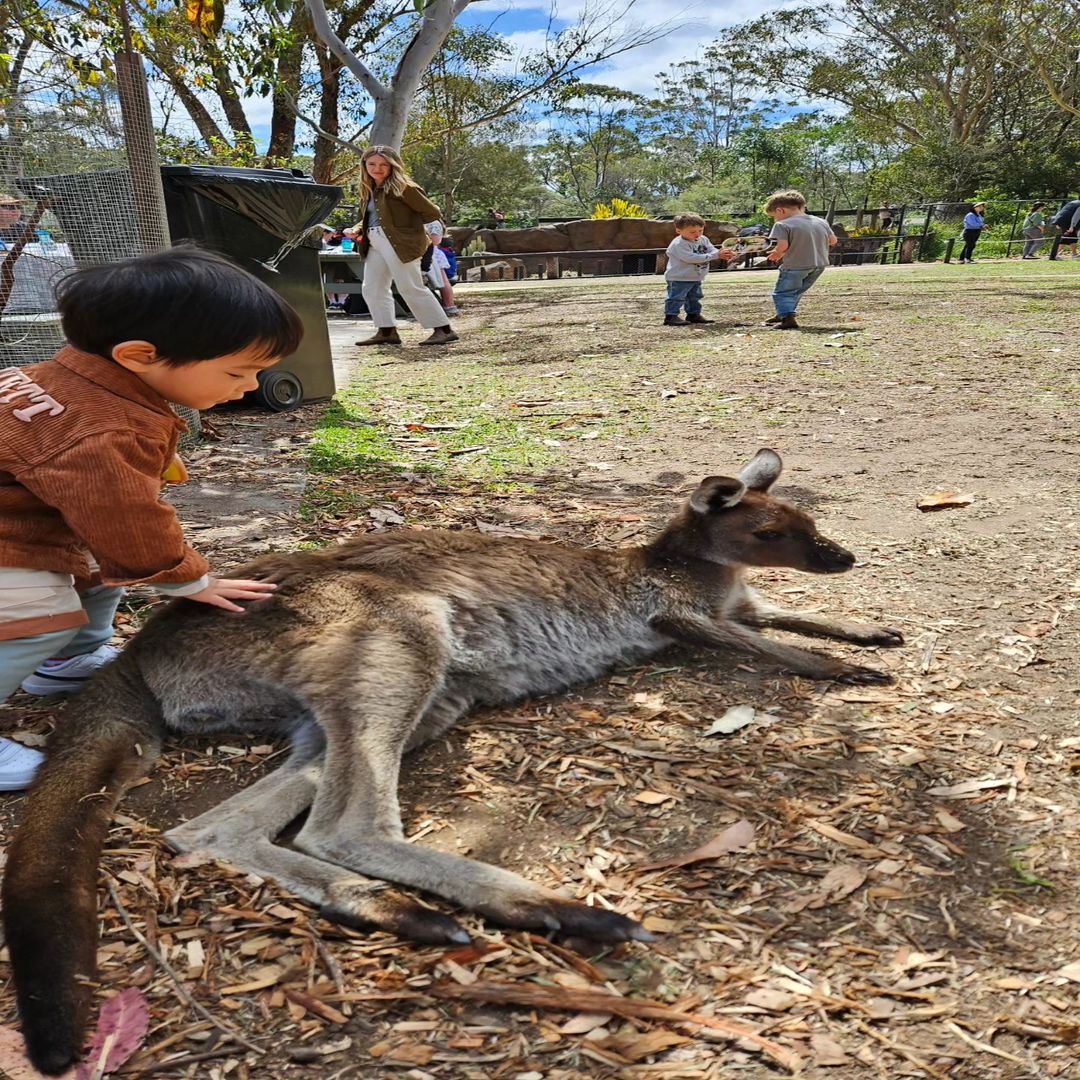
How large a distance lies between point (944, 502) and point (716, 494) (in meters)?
1.62

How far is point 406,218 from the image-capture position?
8.56 meters

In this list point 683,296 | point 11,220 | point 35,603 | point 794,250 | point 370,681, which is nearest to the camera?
point 35,603

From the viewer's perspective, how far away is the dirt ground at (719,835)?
157 centimetres

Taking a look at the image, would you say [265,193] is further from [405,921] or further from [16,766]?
[405,921]

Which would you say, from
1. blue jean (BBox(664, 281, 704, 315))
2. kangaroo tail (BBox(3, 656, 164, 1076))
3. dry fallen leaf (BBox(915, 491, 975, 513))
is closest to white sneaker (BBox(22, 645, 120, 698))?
kangaroo tail (BBox(3, 656, 164, 1076))

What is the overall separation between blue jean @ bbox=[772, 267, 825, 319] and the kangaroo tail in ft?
31.4

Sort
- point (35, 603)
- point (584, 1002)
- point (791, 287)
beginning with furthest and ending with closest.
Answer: point (791, 287), point (35, 603), point (584, 1002)

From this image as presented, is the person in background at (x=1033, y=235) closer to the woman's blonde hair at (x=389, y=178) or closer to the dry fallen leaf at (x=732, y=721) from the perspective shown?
the woman's blonde hair at (x=389, y=178)

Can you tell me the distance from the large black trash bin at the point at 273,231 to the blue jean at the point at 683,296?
5817 mm

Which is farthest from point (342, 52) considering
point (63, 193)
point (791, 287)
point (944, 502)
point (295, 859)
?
point (295, 859)

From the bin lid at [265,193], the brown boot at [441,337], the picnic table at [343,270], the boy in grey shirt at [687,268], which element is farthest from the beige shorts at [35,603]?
the picnic table at [343,270]

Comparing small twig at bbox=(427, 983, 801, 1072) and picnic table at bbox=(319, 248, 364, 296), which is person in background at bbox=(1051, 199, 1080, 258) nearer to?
picnic table at bbox=(319, 248, 364, 296)

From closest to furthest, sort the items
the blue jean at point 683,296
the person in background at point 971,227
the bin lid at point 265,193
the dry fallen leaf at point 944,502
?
the dry fallen leaf at point 944,502 < the bin lid at point 265,193 < the blue jean at point 683,296 < the person in background at point 971,227

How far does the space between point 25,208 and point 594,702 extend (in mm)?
4106
